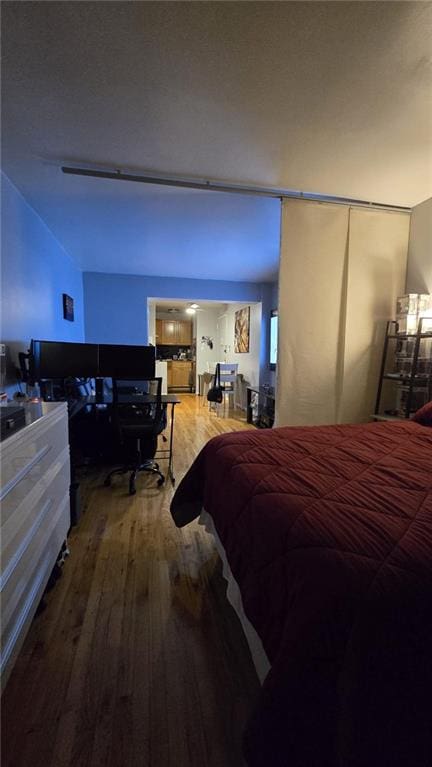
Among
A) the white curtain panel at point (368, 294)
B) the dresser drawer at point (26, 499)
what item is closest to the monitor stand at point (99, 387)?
the dresser drawer at point (26, 499)

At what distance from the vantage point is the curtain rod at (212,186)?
86.1 inches

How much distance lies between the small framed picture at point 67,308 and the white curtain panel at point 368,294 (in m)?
3.25

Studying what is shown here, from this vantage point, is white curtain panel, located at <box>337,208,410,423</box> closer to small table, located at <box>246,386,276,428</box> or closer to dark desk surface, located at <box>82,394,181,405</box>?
dark desk surface, located at <box>82,394,181,405</box>

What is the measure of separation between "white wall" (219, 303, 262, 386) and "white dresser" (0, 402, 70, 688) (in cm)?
454

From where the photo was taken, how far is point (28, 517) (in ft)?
4.03

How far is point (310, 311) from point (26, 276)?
2459 millimetres

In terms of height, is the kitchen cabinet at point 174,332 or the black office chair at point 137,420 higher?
the kitchen cabinet at point 174,332

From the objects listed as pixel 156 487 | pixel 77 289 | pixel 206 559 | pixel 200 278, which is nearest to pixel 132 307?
pixel 77 289

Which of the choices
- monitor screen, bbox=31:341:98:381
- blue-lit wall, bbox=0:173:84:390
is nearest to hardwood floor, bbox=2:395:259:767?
monitor screen, bbox=31:341:98:381

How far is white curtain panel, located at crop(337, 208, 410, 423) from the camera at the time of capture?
2.82 m

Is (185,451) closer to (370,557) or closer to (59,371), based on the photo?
(59,371)

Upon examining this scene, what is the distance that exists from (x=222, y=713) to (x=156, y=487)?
189 cm

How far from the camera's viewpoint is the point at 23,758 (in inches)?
37.3

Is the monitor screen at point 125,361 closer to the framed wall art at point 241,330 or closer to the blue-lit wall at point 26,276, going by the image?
the blue-lit wall at point 26,276
